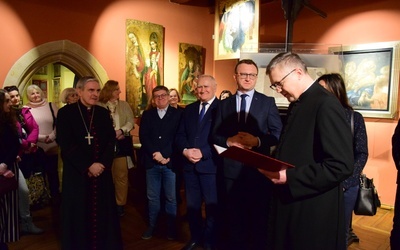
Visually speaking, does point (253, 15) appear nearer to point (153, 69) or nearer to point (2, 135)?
point (153, 69)

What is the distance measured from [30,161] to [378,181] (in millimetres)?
5037

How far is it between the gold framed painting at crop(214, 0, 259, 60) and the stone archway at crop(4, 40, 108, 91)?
6.70ft

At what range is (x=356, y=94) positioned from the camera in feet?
17.0

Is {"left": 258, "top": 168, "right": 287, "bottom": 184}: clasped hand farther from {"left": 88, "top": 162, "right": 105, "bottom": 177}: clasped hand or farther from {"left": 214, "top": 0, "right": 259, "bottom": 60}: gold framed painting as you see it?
{"left": 214, "top": 0, "right": 259, "bottom": 60}: gold framed painting

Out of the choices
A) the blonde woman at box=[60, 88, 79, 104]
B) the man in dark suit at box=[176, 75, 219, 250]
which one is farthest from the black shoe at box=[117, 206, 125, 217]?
the blonde woman at box=[60, 88, 79, 104]

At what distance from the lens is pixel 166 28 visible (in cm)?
626

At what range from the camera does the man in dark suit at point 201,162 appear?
10.1 feet

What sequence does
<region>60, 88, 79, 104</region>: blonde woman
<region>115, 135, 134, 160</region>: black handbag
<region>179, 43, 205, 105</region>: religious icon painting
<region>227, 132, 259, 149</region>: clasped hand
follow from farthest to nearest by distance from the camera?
<region>179, 43, 205, 105</region>: religious icon painting
<region>60, 88, 79, 104</region>: blonde woman
<region>115, 135, 134, 160</region>: black handbag
<region>227, 132, 259, 149</region>: clasped hand

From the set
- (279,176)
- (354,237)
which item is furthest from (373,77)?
(279,176)

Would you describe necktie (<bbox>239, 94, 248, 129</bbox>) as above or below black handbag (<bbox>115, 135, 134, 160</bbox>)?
above

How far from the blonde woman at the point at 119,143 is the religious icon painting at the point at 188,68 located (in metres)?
2.43

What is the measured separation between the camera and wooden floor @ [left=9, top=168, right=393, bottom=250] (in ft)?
11.2

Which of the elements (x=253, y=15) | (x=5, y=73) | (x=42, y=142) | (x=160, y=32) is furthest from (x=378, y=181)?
(x=5, y=73)

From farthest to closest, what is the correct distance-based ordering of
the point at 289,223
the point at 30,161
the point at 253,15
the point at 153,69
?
the point at 153,69
the point at 253,15
the point at 30,161
the point at 289,223
